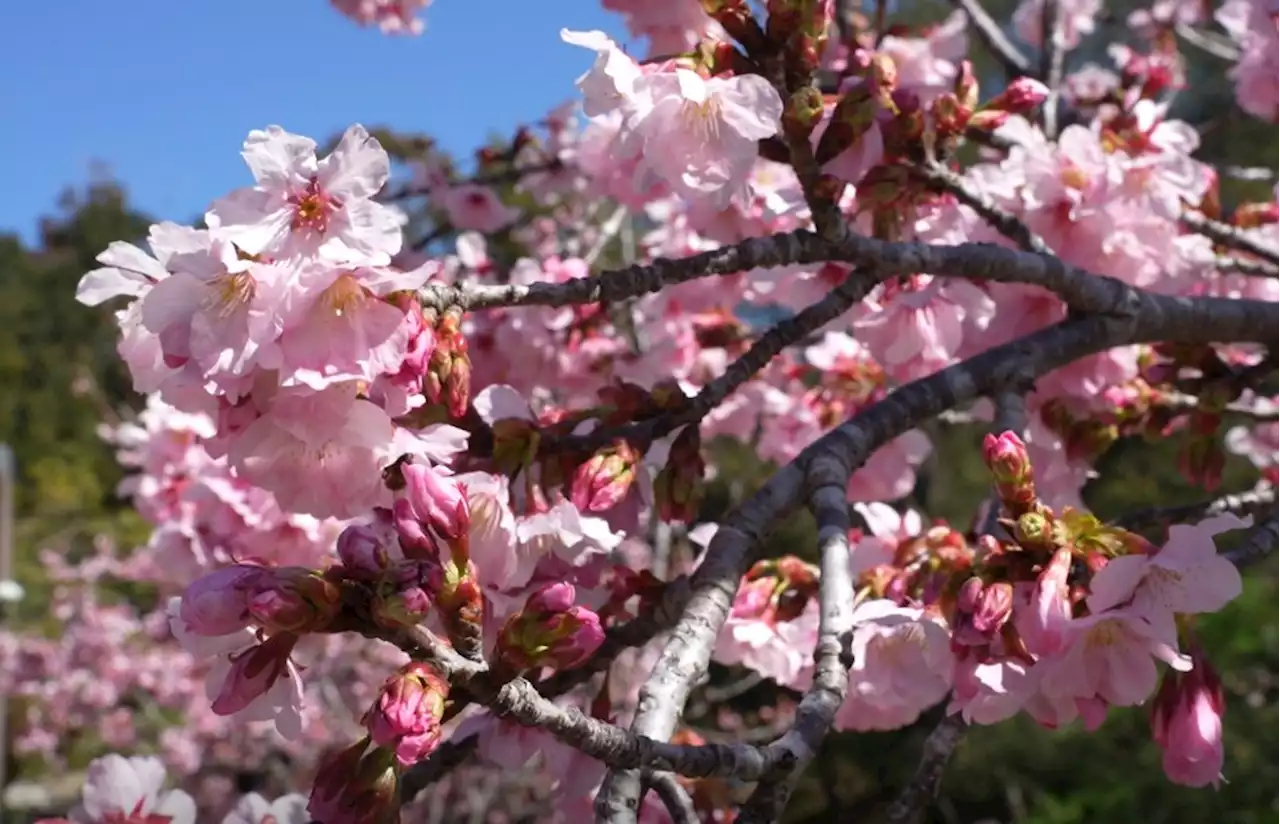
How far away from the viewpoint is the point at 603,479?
3.30 feet

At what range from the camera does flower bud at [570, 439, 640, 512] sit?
100cm

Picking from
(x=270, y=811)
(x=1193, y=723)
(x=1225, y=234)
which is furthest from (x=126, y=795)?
(x=1225, y=234)

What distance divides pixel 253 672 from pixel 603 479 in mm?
344

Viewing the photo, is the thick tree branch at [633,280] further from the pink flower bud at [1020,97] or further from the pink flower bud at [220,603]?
the pink flower bud at [1020,97]

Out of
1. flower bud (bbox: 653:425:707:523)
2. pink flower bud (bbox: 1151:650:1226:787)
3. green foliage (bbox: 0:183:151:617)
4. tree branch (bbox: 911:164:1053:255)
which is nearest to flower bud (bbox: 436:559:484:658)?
flower bud (bbox: 653:425:707:523)

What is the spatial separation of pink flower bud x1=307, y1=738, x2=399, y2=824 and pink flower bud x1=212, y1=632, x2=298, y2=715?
0.26 feet

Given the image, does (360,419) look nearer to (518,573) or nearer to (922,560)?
(518,573)

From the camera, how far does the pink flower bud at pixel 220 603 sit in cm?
76

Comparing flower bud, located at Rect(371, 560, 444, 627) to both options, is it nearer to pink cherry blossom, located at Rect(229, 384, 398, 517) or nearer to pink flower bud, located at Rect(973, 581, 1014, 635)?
pink cherry blossom, located at Rect(229, 384, 398, 517)

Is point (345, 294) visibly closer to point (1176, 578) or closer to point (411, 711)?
point (411, 711)

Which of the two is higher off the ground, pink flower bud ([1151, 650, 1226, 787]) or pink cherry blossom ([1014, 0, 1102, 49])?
pink flower bud ([1151, 650, 1226, 787])

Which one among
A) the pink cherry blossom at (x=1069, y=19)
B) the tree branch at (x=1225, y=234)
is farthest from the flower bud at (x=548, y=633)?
the pink cherry blossom at (x=1069, y=19)

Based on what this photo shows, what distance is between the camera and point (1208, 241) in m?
1.70

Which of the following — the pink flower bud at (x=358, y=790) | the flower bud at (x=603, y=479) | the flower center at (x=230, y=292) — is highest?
the flower center at (x=230, y=292)
